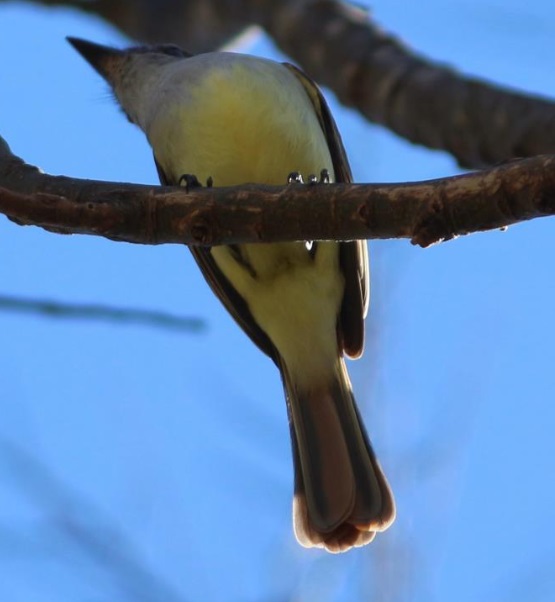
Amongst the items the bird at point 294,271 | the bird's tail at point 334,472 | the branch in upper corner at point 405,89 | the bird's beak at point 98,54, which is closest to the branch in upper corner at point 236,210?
the bird at point 294,271

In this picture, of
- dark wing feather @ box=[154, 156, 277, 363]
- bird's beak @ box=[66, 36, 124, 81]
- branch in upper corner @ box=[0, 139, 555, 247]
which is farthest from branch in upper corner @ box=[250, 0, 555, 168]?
branch in upper corner @ box=[0, 139, 555, 247]

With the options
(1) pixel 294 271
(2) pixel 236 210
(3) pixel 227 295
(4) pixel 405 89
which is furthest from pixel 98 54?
(2) pixel 236 210

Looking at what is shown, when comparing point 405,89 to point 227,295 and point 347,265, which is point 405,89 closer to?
point 347,265

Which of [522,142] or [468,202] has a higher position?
[522,142]

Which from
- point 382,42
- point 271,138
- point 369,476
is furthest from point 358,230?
point 382,42

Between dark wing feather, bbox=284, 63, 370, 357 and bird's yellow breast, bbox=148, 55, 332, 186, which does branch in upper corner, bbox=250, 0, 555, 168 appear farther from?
bird's yellow breast, bbox=148, 55, 332, 186

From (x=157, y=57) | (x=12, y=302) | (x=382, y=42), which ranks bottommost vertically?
(x=12, y=302)

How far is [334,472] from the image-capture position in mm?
5074

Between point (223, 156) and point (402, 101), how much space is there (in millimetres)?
941

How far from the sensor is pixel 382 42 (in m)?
5.50

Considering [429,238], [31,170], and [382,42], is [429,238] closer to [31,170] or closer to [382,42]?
[31,170]

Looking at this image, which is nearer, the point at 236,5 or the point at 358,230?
the point at 358,230

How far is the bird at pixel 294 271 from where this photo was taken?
193 inches

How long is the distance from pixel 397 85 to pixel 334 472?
180cm
